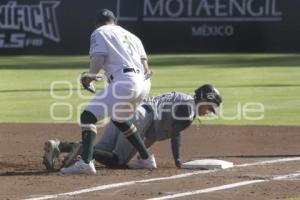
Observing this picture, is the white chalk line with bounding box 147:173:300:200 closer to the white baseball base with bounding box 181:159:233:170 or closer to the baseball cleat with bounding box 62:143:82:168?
the white baseball base with bounding box 181:159:233:170

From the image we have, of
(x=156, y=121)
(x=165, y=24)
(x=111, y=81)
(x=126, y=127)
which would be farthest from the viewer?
(x=165, y=24)

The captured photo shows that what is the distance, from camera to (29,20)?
3194 centimetres

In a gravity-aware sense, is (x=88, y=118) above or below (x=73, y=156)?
above

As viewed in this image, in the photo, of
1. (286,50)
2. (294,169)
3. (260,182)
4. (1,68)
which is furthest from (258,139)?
(286,50)

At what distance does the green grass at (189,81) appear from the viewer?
16.7m

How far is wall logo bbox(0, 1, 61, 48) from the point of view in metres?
32.0

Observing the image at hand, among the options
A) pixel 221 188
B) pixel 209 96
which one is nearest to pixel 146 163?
pixel 209 96

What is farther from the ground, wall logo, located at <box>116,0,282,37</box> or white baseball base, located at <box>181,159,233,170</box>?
wall logo, located at <box>116,0,282,37</box>

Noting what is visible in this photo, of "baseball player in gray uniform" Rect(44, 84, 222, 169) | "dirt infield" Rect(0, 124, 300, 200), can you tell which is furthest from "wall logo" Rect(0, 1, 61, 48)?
"baseball player in gray uniform" Rect(44, 84, 222, 169)

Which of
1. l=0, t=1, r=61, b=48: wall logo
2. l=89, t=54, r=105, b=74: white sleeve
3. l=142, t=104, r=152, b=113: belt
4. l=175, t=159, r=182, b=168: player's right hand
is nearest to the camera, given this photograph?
l=89, t=54, r=105, b=74: white sleeve

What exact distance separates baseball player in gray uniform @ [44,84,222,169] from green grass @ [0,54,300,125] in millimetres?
4901

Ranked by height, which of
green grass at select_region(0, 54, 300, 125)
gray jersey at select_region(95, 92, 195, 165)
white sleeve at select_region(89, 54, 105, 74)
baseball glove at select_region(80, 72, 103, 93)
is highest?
white sleeve at select_region(89, 54, 105, 74)

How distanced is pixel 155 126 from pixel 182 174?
2.84ft

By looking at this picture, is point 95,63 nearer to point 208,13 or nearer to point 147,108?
point 147,108
